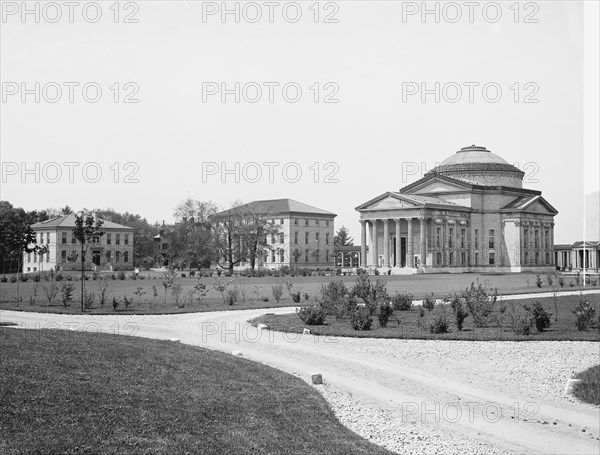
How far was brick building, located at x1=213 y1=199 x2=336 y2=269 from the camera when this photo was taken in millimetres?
111625

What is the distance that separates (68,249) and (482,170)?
58523 millimetres

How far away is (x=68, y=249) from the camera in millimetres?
75812

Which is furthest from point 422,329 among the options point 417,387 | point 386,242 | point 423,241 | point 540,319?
point 386,242

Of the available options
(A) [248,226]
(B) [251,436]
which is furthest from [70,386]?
(A) [248,226]

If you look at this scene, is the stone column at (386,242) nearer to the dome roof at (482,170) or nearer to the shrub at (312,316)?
the dome roof at (482,170)

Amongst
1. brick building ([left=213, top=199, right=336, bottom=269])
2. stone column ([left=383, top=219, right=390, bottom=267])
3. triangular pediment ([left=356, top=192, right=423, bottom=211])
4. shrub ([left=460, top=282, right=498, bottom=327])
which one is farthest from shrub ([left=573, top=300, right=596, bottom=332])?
brick building ([left=213, top=199, right=336, bottom=269])

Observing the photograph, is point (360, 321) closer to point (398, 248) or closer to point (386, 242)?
point (398, 248)

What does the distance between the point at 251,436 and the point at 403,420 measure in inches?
96.4

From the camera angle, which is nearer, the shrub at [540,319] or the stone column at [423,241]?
the shrub at [540,319]

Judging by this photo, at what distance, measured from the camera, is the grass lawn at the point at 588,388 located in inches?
504

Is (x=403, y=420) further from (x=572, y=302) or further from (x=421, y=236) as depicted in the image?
(x=421, y=236)

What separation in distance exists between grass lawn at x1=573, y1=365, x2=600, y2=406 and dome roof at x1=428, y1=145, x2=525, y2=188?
3646 inches

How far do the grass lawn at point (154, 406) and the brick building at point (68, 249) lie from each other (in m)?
43.9

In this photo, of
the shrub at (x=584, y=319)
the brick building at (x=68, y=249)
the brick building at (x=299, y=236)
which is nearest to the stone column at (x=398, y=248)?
the brick building at (x=299, y=236)
